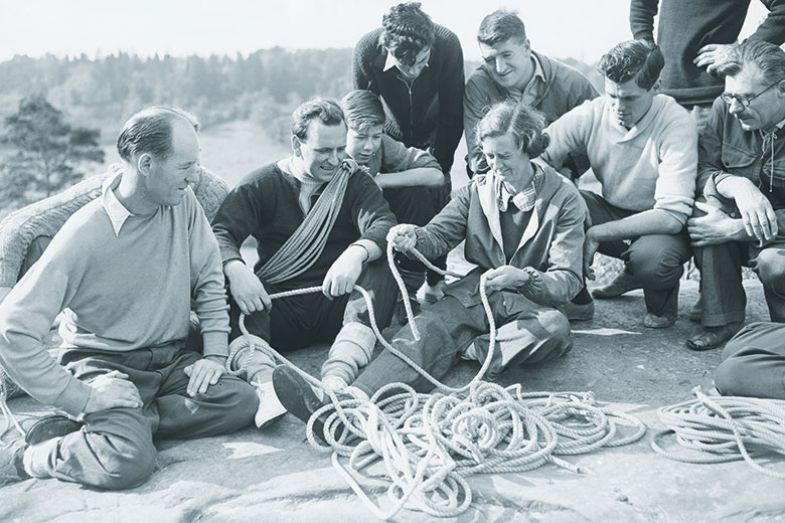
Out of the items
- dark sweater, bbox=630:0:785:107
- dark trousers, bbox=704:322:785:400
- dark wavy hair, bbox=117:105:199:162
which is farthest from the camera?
dark sweater, bbox=630:0:785:107

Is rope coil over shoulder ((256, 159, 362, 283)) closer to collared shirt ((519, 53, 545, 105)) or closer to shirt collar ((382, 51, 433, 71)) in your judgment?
shirt collar ((382, 51, 433, 71))

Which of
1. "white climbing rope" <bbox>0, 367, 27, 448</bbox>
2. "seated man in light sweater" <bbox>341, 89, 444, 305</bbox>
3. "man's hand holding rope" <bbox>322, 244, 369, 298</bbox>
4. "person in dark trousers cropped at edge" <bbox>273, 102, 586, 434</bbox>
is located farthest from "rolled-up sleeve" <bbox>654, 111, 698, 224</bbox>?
"white climbing rope" <bbox>0, 367, 27, 448</bbox>

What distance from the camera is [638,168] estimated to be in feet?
15.1

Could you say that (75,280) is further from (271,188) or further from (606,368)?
(606,368)

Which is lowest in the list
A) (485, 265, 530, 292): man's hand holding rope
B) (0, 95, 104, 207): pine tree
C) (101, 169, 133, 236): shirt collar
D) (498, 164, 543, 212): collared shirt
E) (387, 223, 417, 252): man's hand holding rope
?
(0, 95, 104, 207): pine tree

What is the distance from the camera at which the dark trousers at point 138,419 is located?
306 centimetres

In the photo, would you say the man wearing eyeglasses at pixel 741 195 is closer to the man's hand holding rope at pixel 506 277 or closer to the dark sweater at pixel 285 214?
the man's hand holding rope at pixel 506 277

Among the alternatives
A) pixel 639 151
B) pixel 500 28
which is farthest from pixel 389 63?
pixel 639 151

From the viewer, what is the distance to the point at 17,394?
396 centimetres

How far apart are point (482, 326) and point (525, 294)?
25cm

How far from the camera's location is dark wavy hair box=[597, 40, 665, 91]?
433 centimetres

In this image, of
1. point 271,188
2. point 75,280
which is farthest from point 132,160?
point 271,188

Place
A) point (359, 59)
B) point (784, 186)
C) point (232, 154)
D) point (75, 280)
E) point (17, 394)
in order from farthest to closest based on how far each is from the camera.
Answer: point (232, 154)
point (359, 59)
point (784, 186)
point (17, 394)
point (75, 280)

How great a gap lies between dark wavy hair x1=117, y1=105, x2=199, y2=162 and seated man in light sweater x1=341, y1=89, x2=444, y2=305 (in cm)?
147
